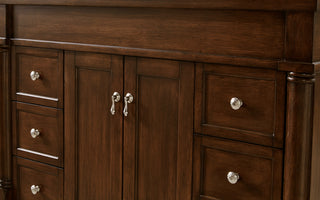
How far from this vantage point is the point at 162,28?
57.6 inches

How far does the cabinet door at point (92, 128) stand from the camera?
1621 mm

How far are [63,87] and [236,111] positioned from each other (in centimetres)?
65

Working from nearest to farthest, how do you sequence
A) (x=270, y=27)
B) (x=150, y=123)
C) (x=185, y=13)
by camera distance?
(x=270, y=27)
(x=185, y=13)
(x=150, y=123)

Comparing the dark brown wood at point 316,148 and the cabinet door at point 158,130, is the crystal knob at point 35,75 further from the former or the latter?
the dark brown wood at point 316,148

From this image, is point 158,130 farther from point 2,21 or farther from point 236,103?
point 2,21

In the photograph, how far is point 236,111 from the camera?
1.37 meters

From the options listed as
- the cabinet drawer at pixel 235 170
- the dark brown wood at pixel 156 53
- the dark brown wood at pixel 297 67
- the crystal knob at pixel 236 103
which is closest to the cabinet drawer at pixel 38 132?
the dark brown wood at pixel 156 53

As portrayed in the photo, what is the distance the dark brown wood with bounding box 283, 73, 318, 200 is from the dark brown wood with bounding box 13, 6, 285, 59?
0.10 m

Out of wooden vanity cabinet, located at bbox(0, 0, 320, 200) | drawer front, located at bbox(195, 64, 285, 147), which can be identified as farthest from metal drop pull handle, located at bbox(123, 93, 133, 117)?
Answer: drawer front, located at bbox(195, 64, 285, 147)

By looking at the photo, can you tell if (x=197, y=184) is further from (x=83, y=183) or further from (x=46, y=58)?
(x=46, y=58)

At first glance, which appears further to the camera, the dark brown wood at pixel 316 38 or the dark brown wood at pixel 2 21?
the dark brown wood at pixel 2 21

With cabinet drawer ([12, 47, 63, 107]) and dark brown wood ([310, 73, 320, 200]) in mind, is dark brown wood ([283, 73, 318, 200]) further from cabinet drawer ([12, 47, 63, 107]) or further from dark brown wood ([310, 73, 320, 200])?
cabinet drawer ([12, 47, 63, 107])

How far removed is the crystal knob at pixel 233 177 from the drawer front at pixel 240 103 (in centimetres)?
10

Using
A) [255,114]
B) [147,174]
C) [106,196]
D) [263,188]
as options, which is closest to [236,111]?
[255,114]
